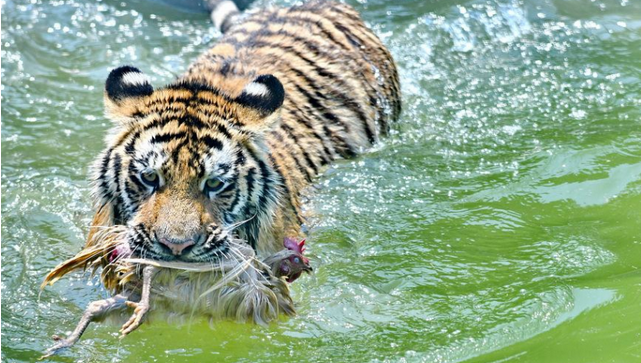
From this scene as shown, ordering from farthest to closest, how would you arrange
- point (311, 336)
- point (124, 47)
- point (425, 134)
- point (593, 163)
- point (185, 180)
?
point (124, 47), point (425, 134), point (593, 163), point (311, 336), point (185, 180)

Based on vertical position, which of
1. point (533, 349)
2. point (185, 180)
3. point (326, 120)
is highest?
point (185, 180)

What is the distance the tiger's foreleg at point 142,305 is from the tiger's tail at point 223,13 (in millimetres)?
3507

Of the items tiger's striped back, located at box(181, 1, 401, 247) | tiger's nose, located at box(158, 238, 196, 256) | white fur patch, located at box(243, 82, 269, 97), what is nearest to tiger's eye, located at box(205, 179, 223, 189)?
tiger's nose, located at box(158, 238, 196, 256)

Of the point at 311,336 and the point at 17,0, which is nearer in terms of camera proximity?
the point at 311,336

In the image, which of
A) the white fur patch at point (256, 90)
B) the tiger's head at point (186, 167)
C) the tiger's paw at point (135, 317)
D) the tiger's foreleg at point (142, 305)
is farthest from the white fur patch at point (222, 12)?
the tiger's paw at point (135, 317)

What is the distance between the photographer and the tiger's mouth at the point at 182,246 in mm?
3480

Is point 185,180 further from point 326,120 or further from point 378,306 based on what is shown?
point 326,120

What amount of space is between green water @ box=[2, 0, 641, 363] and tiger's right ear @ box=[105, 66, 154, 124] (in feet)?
2.67

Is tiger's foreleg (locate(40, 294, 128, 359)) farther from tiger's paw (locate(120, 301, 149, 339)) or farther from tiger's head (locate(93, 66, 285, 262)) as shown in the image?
tiger's head (locate(93, 66, 285, 262))

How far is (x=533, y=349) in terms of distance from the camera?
12.5 ft

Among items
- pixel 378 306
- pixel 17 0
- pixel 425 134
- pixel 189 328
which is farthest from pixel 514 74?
pixel 17 0

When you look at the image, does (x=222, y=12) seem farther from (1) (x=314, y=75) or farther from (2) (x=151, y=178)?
(2) (x=151, y=178)

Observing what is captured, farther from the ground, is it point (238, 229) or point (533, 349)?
point (238, 229)

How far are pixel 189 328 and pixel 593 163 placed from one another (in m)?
2.63
